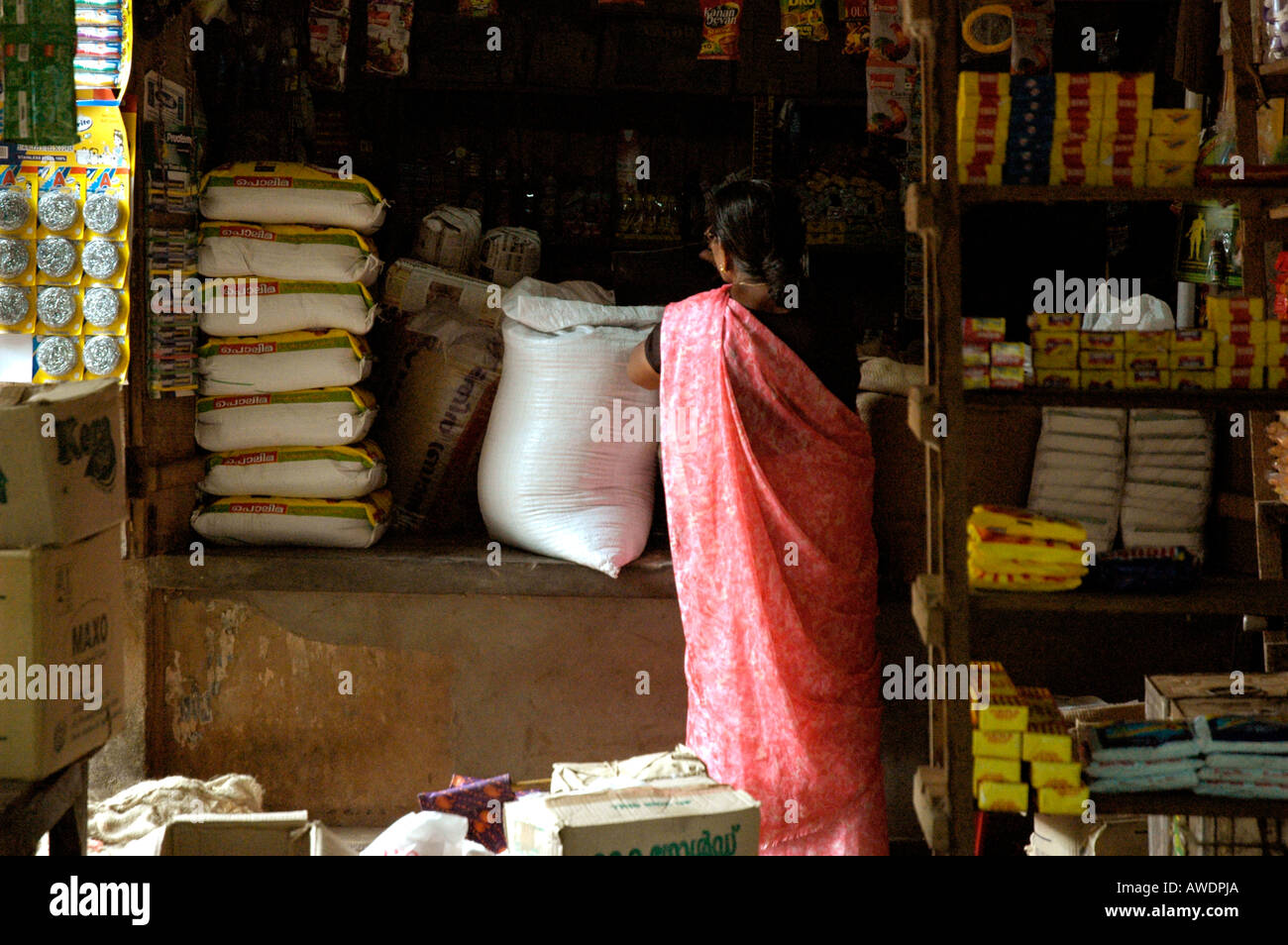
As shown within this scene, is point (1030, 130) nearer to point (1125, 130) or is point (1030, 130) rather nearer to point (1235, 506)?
point (1125, 130)

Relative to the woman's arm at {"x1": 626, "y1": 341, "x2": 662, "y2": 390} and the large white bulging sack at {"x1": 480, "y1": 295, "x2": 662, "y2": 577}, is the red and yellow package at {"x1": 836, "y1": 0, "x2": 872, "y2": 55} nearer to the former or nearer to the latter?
the large white bulging sack at {"x1": 480, "y1": 295, "x2": 662, "y2": 577}

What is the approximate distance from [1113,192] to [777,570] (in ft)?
3.38

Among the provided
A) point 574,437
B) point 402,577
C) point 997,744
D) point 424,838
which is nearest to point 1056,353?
point 997,744

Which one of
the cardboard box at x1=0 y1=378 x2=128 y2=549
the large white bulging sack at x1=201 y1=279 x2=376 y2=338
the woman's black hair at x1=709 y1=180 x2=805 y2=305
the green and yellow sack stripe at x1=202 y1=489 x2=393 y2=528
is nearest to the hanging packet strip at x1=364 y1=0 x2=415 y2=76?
the large white bulging sack at x1=201 y1=279 x2=376 y2=338

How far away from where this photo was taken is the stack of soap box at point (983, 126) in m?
1.99

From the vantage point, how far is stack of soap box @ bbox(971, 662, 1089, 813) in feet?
6.66

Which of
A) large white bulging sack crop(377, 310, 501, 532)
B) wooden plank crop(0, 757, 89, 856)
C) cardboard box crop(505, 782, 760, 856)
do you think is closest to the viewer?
wooden plank crop(0, 757, 89, 856)

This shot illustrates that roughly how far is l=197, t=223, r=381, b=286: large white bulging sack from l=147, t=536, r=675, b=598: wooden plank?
725mm

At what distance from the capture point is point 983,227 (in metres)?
4.43

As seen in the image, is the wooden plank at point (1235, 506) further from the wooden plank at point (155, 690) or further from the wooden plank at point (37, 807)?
the wooden plank at point (155, 690)

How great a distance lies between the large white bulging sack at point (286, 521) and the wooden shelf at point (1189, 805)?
1.87 m

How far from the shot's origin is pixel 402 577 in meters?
2.91
